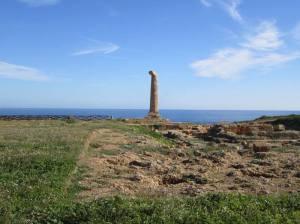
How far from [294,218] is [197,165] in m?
8.94

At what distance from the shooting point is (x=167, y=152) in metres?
23.2

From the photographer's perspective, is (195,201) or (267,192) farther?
(267,192)

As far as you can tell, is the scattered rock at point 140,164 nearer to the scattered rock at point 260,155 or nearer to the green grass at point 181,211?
the scattered rock at point 260,155

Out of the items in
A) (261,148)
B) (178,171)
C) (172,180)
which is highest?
(261,148)

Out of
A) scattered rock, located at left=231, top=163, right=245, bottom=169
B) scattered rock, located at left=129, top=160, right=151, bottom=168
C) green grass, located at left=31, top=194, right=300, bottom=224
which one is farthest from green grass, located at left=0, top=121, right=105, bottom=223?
scattered rock, located at left=231, top=163, right=245, bottom=169

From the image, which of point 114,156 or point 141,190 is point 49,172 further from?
point 114,156

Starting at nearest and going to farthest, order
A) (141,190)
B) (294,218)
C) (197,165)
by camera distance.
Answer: (294,218) → (141,190) → (197,165)

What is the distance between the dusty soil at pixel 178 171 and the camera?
14.2 metres

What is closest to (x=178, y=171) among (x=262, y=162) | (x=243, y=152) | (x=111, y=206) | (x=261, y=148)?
(x=262, y=162)

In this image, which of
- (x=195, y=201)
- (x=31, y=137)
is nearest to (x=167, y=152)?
(x=31, y=137)

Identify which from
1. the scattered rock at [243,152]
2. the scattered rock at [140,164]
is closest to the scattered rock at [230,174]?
the scattered rock at [140,164]

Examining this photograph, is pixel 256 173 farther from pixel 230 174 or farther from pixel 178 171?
pixel 178 171

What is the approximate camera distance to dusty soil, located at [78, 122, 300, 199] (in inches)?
560

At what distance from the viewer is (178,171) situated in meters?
17.5
